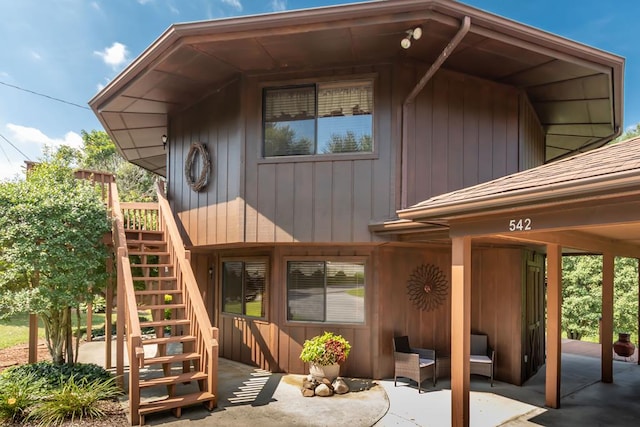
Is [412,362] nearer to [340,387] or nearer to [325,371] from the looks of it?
[340,387]

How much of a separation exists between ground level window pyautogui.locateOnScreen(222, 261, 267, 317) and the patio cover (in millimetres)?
3009

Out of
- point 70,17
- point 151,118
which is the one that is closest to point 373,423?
point 151,118

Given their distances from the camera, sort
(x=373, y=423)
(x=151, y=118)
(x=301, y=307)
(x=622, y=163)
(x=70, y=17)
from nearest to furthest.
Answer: (x=622, y=163) < (x=373, y=423) < (x=301, y=307) < (x=151, y=118) < (x=70, y=17)

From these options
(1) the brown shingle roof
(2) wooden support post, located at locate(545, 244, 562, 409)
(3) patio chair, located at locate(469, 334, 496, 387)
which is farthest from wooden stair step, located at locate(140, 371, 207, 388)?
(2) wooden support post, located at locate(545, 244, 562, 409)

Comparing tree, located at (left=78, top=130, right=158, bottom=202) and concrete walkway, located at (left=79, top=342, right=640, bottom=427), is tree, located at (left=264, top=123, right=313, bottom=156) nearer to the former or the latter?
concrete walkway, located at (left=79, top=342, right=640, bottom=427)

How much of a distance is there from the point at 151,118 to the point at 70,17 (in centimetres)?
1398

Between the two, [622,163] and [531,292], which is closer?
[622,163]

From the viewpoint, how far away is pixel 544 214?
11.8ft

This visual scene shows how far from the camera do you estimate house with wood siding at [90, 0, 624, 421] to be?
611cm

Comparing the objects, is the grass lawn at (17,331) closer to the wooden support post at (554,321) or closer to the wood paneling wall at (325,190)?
the wood paneling wall at (325,190)

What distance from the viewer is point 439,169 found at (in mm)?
6820

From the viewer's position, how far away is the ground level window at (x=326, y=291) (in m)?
6.91

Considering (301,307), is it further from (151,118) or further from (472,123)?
(151,118)

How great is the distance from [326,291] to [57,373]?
417 centimetres
